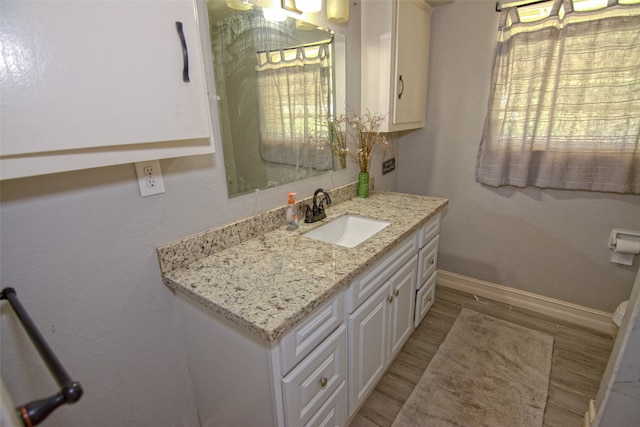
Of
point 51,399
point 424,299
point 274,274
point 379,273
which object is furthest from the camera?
point 424,299

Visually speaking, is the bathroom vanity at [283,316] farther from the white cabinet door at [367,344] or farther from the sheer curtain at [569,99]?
the sheer curtain at [569,99]

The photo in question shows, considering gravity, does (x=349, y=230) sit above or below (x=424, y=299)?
Result: above

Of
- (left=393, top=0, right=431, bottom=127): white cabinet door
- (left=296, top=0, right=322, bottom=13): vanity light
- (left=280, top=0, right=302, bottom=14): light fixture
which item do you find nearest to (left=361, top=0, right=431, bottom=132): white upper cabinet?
(left=393, top=0, right=431, bottom=127): white cabinet door

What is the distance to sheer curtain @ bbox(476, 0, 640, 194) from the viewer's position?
5.54 ft

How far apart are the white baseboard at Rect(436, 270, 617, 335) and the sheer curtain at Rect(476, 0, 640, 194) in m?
0.83

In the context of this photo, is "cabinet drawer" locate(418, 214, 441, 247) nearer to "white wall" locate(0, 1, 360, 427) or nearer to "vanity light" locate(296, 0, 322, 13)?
"white wall" locate(0, 1, 360, 427)

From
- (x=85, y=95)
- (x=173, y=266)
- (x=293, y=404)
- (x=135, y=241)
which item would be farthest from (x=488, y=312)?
(x=85, y=95)

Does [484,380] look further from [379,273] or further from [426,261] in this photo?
[379,273]

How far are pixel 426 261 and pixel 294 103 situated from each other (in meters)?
1.20

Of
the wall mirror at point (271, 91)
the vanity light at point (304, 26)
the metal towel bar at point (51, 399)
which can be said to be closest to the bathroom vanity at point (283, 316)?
the wall mirror at point (271, 91)

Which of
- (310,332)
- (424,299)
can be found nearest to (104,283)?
(310,332)

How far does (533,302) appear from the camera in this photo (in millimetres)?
2283

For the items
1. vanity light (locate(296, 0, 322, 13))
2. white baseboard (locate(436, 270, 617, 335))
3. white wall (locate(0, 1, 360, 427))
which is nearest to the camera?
white wall (locate(0, 1, 360, 427))

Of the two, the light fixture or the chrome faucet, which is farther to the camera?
the chrome faucet
